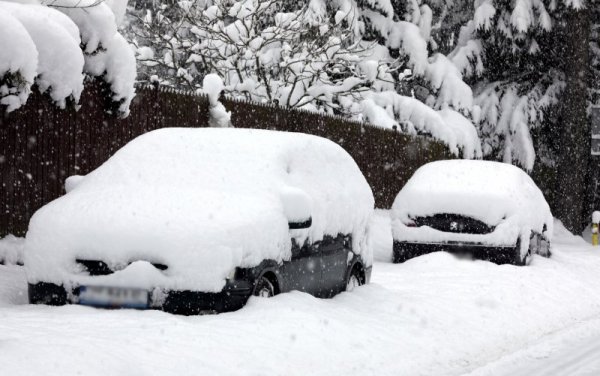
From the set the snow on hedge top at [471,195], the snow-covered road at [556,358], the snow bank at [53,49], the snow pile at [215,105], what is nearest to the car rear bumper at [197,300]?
the snow-covered road at [556,358]

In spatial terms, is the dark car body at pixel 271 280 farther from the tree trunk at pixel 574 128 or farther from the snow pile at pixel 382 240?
the tree trunk at pixel 574 128

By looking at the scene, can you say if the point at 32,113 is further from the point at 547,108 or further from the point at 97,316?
the point at 547,108

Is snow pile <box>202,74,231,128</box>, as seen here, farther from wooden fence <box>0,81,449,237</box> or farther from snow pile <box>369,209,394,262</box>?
snow pile <box>369,209,394,262</box>

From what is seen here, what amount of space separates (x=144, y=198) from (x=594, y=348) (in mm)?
4151

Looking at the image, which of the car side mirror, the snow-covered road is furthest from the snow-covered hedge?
the snow-covered road

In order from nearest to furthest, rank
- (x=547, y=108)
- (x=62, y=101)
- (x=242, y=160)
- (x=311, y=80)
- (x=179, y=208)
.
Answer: (x=179, y=208) → (x=242, y=160) → (x=62, y=101) → (x=311, y=80) → (x=547, y=108)

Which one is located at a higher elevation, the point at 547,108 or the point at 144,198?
the point at 547,108

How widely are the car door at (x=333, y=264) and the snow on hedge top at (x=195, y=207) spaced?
0.12 metres

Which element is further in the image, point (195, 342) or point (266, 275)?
point (266, 275)

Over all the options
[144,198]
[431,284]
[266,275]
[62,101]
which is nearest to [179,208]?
[144,198]

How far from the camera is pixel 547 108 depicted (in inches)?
1110

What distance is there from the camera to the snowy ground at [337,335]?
5906mm

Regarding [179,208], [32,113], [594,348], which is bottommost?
[594,348]

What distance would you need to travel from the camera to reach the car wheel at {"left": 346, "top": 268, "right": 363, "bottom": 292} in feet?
32.1
